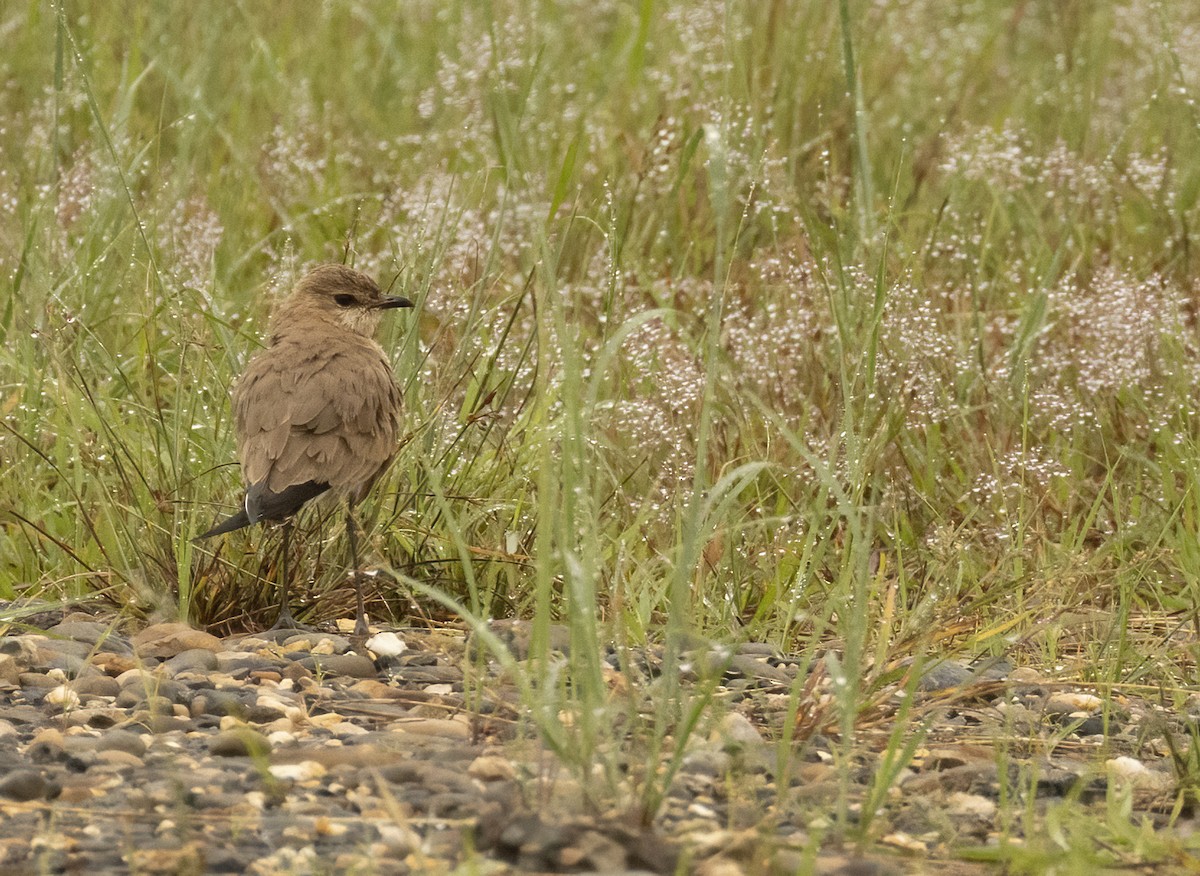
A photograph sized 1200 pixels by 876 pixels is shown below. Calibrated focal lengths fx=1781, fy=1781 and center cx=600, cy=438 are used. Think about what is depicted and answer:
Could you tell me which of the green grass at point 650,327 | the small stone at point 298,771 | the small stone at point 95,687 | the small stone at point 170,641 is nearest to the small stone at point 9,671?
the small stone at point 95,687

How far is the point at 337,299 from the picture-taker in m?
4.98

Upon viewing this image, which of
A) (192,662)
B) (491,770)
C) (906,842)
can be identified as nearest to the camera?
(906,842)

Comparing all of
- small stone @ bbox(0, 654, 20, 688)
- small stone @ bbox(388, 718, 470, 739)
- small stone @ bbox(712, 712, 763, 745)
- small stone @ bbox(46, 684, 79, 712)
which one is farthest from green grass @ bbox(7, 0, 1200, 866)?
small stone @ bbox(46, 684, 79, 712)

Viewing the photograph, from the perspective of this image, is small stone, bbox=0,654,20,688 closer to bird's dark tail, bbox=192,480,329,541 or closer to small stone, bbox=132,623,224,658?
small stone, bbox=132,623,224,658

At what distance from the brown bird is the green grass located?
0.53 ft

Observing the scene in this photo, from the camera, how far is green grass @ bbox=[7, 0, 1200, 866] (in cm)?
412

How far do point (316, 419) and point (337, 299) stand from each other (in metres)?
0.68

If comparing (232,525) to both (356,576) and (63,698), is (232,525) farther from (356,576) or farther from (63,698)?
(63,698)

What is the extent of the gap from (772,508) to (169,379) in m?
1.99

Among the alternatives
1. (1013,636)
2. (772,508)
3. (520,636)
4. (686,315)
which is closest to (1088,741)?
(1013,636)

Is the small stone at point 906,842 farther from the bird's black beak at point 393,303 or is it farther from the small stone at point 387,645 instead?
the bird's black beak at point 393,303

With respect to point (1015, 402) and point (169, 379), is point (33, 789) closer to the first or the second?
point (169, 379)

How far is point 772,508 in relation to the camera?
5.18 meters

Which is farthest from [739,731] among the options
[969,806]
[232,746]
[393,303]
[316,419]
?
[393,303]
